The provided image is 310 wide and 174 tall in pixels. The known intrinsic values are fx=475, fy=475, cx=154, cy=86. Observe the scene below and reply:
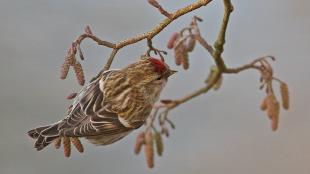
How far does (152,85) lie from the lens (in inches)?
60.0

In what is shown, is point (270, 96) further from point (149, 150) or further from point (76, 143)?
point (76, 143)

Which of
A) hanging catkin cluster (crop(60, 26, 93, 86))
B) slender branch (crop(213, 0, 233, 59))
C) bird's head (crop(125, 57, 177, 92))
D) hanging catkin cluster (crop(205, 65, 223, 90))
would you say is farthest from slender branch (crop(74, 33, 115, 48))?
hanging catkin cluster (crop(205, 65, 223, 90))

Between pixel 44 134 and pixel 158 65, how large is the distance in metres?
0.38

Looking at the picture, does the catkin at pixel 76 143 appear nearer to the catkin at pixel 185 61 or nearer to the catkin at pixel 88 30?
the catkin at pixel 88 30

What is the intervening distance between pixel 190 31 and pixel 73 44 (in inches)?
15.6

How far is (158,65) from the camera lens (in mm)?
1380

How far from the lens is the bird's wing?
1.42 metres

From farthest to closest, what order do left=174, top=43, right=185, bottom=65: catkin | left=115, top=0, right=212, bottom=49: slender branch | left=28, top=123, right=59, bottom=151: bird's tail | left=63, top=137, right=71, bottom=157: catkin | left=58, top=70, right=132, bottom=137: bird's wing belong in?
left=58, top=70, right=132, bottom=137: bird's wing → left=28, top=123, right=59, bottom=151: bird's tail → left=63, top=137, right=71, bottom=157: catkin → left=115, top=0, right=212, bottom=49: slender branch → left=174, top=43, right=185, bottom=65: catkin

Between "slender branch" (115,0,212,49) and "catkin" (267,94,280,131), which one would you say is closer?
"catkin" (267,94,280,131)

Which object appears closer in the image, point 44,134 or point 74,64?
point 74,64

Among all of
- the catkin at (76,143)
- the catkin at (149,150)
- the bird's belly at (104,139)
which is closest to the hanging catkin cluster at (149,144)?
the catkin at (149,150)

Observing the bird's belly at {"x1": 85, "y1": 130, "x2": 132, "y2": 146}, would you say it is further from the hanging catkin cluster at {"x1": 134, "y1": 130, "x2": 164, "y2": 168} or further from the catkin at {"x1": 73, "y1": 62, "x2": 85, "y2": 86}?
the hanging catkin cluster at {"x1": 134, "y1": 130, "x2": 164, "y2": 168}

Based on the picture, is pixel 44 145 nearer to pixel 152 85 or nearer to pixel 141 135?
pixel 152 85

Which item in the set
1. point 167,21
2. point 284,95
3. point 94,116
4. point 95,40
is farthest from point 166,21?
point 94,116
